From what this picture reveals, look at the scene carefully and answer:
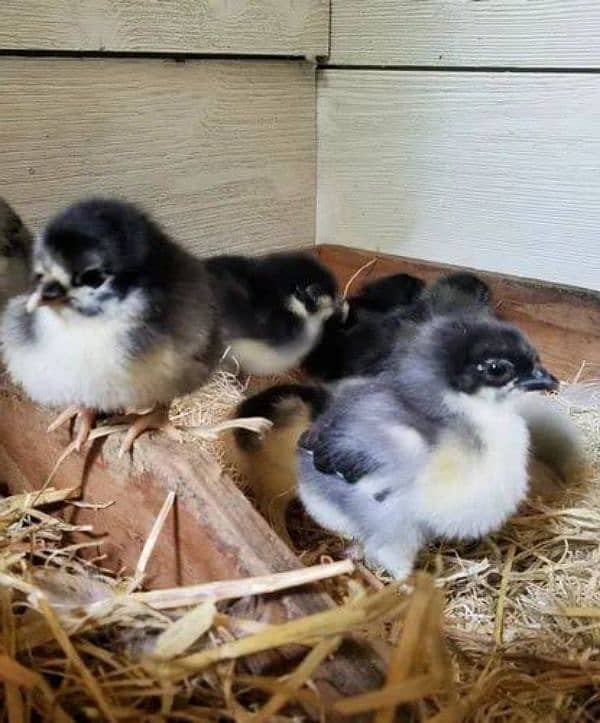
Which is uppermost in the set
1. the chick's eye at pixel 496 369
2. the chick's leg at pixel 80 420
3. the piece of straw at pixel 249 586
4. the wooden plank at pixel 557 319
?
the chick's eye at pixel 496 369

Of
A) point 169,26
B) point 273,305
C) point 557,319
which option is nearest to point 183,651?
point 273,305

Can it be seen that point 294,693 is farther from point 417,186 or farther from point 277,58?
point 277,58

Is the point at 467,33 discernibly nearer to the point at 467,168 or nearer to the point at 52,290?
→ the point at 467,168

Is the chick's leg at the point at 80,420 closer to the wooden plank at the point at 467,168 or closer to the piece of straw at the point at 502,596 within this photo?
the piece of straw at the point at 502,596

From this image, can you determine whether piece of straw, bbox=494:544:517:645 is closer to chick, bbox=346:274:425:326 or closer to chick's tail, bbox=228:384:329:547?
chick's tail, bbox=228:384:329:547

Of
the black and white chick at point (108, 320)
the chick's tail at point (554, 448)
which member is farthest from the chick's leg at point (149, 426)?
the chick's tail at point (554, 448)

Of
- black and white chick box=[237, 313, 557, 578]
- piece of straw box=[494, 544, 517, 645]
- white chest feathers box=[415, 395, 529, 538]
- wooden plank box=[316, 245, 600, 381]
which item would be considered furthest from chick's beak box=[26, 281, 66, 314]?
wooden plank box=[316, 245, 600, 381]
